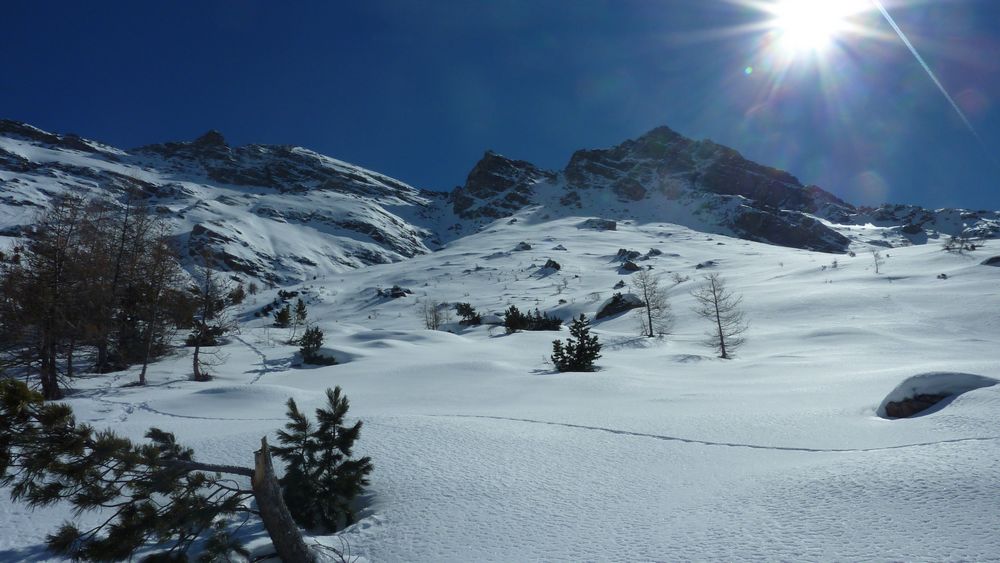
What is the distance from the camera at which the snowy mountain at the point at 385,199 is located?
102m

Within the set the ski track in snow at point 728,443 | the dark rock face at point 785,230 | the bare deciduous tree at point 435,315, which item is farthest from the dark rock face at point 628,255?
the dark rock face at point 785,230

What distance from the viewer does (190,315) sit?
17.4 m

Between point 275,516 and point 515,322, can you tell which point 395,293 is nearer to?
point 515,322

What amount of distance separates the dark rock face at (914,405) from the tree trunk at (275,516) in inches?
259

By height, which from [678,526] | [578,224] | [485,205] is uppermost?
[485,205]

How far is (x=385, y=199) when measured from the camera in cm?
17500

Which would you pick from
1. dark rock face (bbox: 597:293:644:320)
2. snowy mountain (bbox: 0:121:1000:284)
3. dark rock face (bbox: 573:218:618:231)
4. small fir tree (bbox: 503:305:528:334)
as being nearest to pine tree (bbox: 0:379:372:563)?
small fir tree (bbox: 503:305:528:334)

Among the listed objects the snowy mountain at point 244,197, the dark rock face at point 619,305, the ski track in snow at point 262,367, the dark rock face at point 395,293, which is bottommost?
the ski track in snow at point 262,367

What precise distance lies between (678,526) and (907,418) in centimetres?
403

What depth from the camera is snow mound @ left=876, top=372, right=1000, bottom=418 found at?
18.2 feet

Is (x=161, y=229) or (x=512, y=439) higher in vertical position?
(x=161, y=229)

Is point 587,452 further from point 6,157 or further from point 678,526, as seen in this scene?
point 6,157

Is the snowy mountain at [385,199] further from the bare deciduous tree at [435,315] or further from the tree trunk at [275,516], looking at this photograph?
the tree trunk at [275,516]

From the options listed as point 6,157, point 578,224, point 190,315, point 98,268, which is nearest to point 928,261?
point 190,315
